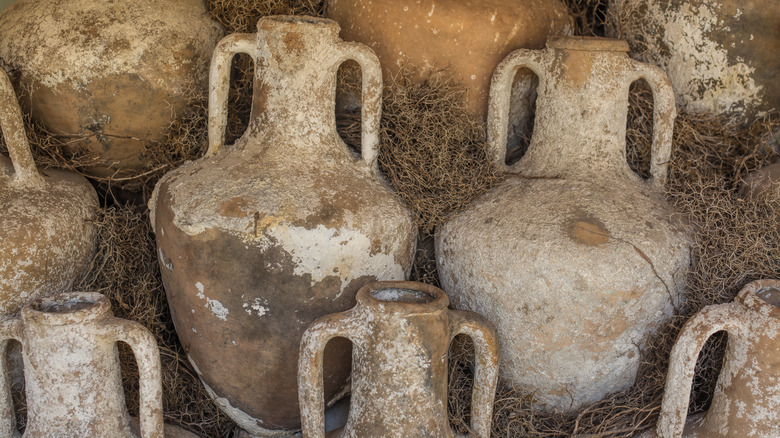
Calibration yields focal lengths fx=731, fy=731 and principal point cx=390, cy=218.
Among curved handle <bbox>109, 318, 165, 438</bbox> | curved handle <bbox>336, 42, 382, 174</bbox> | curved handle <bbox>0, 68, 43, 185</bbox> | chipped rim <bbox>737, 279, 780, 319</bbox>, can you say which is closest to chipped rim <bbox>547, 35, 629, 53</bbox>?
curved handle <bbox>336, 42, 382, 174</bbox>

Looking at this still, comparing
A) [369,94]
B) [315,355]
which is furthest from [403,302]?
[369,94]

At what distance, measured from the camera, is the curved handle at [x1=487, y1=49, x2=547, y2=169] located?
6.56ft

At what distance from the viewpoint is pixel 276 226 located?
1.68 m

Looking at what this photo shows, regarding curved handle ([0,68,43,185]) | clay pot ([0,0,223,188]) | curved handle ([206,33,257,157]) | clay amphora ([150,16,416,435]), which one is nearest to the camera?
clay amphora ([150,16,416,435])

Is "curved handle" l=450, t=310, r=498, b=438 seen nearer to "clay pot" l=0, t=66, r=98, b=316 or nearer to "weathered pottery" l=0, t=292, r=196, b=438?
"weathered pottery" l=0, t=292, r=196, b=438

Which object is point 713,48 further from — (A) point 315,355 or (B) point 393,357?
(A) point 315,355

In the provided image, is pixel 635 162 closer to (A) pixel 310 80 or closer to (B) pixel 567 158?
(B) pixel 567 158

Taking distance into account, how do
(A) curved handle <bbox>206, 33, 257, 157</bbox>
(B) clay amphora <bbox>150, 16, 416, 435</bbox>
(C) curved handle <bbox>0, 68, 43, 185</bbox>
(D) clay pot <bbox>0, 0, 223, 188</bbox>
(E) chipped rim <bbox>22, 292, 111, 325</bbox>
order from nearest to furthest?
(E) chipped rim <bbox>22, 292, 111, 325</bbox>
(B) clay amphora <bbox>150, 16, 416, 435</bbox>
(C) curved handle <bbox>0, 68, 43, 185</bbox>
(A) curved handle <bbox>206, 33, 257, 157</bbox>
(D) clay pot <bbox>0, 0, 223, 188</bbox>

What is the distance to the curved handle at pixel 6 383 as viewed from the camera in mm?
1535

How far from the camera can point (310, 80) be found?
6.07 ft

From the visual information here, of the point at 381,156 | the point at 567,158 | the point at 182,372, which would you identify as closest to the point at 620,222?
the point at 567,158

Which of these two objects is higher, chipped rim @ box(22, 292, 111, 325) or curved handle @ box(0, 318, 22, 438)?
chipped rim @ box(22, 292, 111, 325)

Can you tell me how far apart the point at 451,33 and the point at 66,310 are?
3.96ft

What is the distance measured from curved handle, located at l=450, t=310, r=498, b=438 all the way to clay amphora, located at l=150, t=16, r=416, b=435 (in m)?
0.31
